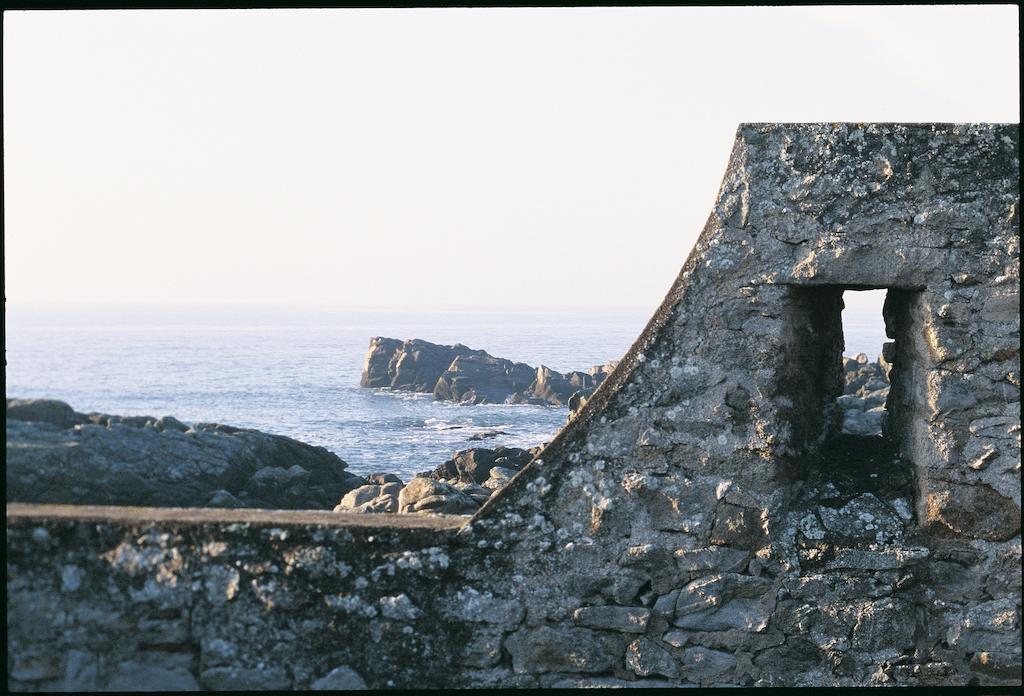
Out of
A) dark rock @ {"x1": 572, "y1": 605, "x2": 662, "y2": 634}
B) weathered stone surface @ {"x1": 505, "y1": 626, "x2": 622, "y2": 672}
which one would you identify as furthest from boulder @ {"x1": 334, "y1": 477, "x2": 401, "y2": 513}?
dark rock @ {"x1": 572, "y1": 605, "x2": 662, "y2": 634}

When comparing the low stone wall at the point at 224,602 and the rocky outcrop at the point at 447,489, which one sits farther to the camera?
the rocky outcrop at the point at 447,489

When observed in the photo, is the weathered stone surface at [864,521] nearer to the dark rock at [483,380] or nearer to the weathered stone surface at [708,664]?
the weathered stone surface at [708,664]

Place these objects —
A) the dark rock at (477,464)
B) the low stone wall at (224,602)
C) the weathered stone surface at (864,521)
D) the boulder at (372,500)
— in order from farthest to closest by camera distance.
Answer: the dark rock at (477,464)
the boulder at (372,500)
the weathered stone surface at (864,521)
the low stone wall at (224,602)

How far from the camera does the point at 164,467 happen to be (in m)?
4.85

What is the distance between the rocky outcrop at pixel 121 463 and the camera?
422cm

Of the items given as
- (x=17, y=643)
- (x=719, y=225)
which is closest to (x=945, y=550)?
(x=719, y=225)

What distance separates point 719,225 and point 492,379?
735 inches

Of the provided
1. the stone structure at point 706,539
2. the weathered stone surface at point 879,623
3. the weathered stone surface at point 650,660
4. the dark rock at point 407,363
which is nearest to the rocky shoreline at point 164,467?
the stone structure at point 706,539

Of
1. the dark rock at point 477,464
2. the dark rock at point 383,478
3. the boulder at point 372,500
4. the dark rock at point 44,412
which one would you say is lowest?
the dark rock at point 383,478

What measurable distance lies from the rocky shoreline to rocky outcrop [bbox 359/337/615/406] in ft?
49.0

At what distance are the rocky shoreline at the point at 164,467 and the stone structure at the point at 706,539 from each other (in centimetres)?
44

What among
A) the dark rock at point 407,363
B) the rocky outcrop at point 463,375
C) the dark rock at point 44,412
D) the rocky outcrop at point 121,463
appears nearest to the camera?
the rocky outcrop at point 121,463

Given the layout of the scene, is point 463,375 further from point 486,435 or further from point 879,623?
point 879,623

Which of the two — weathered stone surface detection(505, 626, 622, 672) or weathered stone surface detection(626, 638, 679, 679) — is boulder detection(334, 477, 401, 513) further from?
weathered stone surface detection(626, 638, 679, 679)
